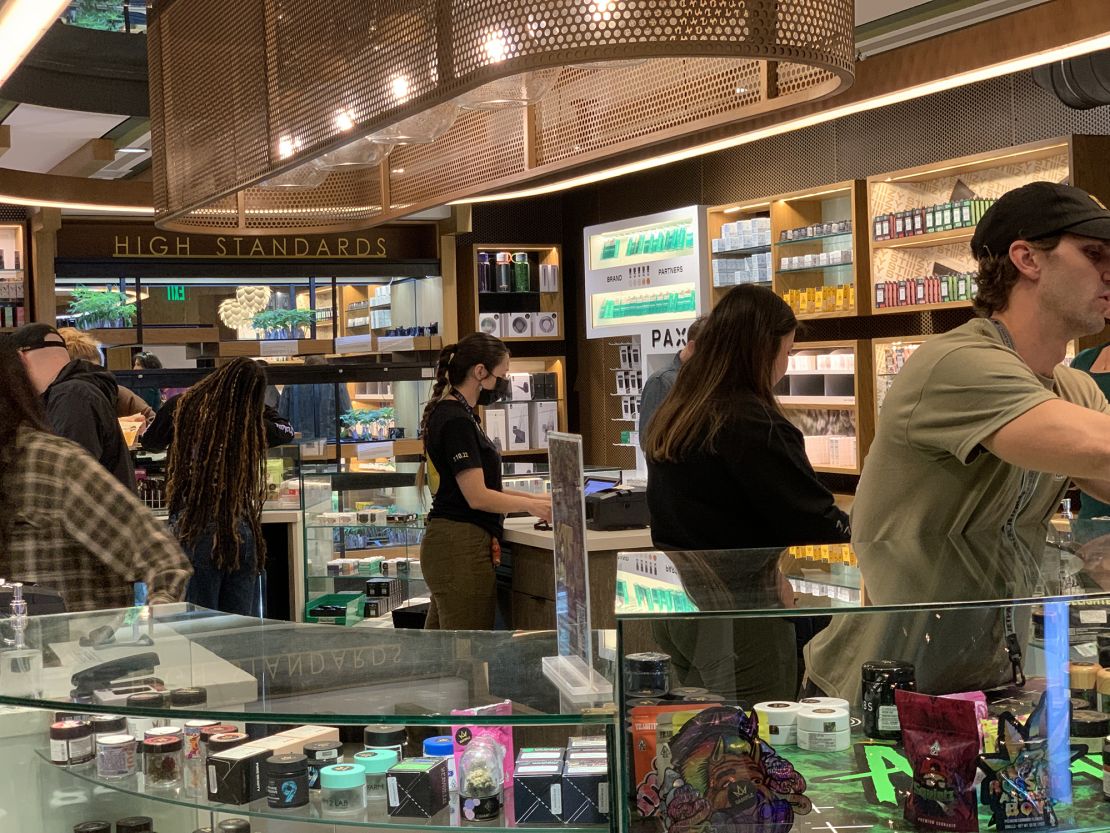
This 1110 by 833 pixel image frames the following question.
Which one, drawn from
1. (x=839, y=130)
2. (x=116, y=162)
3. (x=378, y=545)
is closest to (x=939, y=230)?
(x=839, y=130)

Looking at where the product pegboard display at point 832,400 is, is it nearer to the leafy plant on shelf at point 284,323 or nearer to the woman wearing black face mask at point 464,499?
the woman wearing black face mask at point 464,499

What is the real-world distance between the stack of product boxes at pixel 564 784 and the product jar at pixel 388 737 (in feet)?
0.55

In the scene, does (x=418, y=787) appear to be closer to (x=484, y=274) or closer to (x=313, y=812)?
(x=313, y=812)

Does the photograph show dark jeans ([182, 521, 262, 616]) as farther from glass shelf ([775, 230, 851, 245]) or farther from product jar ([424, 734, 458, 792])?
glass shelf ([775, 230, 851, 245])

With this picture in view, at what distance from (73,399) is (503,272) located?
728cm

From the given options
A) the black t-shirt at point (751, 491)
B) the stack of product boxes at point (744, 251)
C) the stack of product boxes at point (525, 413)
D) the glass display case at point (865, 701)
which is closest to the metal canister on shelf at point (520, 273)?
the stack of product boxes at point (525, 413)

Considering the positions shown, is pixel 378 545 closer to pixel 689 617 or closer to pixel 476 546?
pixel 476 546

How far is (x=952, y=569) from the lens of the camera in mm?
1762

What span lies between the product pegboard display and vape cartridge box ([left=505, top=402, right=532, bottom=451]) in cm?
293

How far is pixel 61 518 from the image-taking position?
2.68m

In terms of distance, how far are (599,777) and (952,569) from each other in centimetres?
56

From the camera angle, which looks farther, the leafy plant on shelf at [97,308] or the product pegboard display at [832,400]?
the leafy plant on shelf at [97,308]

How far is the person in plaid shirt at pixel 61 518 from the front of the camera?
2.66 m

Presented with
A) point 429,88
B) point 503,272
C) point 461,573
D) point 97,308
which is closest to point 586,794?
point 429,88
